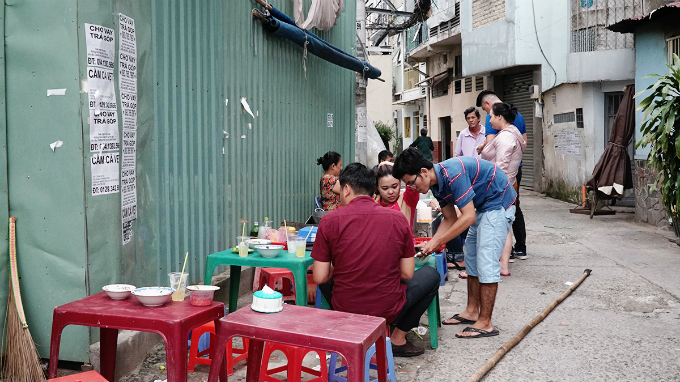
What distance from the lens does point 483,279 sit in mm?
4816

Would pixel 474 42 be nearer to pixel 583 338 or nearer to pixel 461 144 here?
pixel 461 144

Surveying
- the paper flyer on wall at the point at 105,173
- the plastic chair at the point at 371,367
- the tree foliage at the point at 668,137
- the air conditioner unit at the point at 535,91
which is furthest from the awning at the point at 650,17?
the paper flyer on wall at the point at 105,173

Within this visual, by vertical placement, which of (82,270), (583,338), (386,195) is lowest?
(583,338)

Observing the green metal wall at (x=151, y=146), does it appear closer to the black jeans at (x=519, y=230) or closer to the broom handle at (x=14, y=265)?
the broom handle at (x=14, y=265)

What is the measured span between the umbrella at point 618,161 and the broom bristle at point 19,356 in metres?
10.5

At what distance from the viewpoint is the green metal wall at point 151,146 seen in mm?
3719

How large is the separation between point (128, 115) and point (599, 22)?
13.2 meters

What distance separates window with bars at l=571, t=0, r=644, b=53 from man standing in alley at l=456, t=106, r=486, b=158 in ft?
25.2

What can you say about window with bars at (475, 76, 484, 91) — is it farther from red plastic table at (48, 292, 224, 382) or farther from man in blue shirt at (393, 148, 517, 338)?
red plastic table at (48, 292, 224, 382)

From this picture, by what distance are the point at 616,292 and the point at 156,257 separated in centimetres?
449

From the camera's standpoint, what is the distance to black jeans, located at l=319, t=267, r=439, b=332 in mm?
4176

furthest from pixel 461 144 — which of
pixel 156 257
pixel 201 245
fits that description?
pixel 156 257

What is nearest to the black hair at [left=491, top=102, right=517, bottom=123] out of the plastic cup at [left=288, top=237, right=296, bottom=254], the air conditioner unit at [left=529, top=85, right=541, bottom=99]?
the plastic cup at [left=288, top=237, right=296, bottom=254]

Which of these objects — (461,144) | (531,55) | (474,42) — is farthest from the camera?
(474,42)
